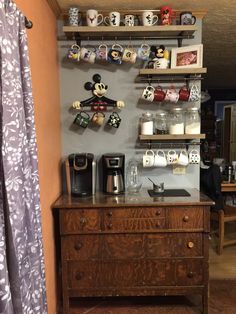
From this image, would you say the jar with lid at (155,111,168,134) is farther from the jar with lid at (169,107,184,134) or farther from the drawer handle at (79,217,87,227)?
the drawer handle at (79,217,87,227)

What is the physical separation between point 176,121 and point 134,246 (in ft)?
3.46

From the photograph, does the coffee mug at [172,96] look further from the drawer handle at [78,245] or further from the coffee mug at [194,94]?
the drawer handle at [78,245]

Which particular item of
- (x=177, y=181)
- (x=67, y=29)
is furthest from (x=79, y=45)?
(x=177, y=181)

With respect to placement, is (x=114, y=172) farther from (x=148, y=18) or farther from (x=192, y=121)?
(x=148, y=18)

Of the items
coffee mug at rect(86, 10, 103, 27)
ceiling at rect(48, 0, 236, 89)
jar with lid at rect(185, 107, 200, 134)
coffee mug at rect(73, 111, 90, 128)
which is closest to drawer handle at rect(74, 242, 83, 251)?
coffee mug at rect(73, 111, 90, 128)

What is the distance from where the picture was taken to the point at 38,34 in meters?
1.92

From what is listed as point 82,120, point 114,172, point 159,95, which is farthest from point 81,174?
point 159,95

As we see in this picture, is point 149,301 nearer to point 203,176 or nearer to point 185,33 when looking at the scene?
point 203,176

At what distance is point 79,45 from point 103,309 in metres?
2.11

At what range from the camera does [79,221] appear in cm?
218

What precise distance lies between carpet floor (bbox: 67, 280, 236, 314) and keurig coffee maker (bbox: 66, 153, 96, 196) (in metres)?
0.89

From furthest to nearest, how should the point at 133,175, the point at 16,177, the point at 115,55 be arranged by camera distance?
the point at 133,175 < the point at 115,55 < the point at 16,177

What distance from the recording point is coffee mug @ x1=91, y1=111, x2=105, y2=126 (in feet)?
8.29

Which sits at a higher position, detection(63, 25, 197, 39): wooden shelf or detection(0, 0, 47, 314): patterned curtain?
detection(63, 25, 197, 39): wooden shelf
